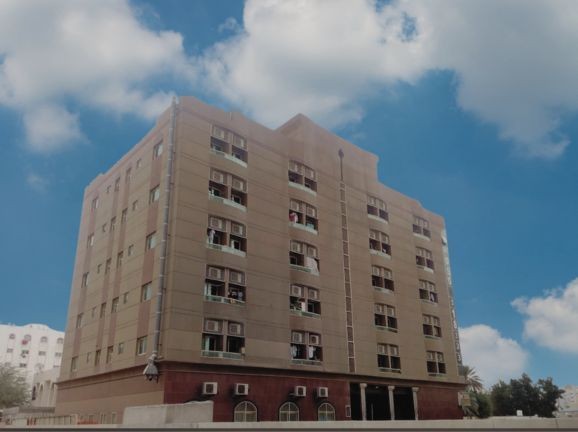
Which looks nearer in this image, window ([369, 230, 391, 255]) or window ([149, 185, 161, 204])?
window ([149, 185, 161, 204])

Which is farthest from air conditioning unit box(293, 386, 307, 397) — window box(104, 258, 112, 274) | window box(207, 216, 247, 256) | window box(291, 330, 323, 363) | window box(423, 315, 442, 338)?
window box(423, 315, 442, 338)

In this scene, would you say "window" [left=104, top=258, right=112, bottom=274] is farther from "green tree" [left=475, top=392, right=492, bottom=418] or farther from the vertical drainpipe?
"green tree" [left=475, top=392, right=492, bottom=418]

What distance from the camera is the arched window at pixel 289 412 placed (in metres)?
41.8

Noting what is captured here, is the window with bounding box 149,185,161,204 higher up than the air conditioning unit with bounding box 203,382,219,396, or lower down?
higher up

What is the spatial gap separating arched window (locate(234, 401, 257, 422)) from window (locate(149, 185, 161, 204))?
1800cm

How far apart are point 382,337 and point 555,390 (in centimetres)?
5408

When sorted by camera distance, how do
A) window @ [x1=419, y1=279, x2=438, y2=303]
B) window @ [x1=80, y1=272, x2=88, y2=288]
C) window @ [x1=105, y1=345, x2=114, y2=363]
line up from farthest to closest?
window @ [x1=419, y1=279, x2=438, y2=303]
window @ [x1=80, y1=272, x2=88, y2=288]
window @ [x1=105, y1=345, x2=114, y2=363]

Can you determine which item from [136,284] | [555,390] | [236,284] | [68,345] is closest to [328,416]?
[236,284]

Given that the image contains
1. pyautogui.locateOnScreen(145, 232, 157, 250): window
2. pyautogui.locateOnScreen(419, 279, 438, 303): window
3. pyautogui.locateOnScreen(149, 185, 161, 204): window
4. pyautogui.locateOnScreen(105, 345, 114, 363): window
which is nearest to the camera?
pyautogui.locateOnScreen(145, 232, 157, 250): window

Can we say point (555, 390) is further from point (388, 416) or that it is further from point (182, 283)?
point (182, 283)

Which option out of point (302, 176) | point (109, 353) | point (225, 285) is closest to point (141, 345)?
point (109, 353)

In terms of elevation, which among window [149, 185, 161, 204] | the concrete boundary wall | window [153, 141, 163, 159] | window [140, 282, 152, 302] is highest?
window [153, 141, 163, 159]

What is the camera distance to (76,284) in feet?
181

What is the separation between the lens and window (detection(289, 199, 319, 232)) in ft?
164
